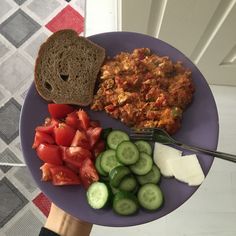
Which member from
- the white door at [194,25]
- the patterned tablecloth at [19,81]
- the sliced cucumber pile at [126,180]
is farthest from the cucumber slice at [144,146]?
the patterned tablecloth at [19,81]

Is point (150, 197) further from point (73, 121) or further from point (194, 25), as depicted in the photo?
point (194, 25)

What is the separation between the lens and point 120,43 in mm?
1378

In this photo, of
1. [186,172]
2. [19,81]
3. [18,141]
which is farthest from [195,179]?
[19,81]

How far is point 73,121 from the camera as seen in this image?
1.25 meters

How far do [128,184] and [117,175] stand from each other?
0.05 m

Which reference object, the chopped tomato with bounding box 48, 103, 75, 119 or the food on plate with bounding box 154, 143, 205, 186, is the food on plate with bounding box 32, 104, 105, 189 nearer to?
the chopped tomato with bounding box 48, 103, 75, 119

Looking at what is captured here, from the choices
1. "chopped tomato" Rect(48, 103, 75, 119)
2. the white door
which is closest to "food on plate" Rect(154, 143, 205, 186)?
"chopped tomato" Rect(48, 103, 75, 119)

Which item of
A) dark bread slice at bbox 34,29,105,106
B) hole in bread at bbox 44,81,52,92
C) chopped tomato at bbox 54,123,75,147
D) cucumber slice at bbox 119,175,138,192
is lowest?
cucumber slice at bbox 119,175,138,192

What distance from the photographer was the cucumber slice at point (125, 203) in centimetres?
115

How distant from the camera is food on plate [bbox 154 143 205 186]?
122 centimetres

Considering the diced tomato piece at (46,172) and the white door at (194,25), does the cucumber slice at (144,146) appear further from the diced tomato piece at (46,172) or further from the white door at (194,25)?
the white door at (194,25)

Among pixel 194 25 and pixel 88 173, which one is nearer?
pixel 88 173

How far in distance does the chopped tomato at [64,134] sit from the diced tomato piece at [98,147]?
3.2 inches

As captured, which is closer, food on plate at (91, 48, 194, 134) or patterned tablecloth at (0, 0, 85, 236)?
food on plate at (91, 48, 194, 134)
